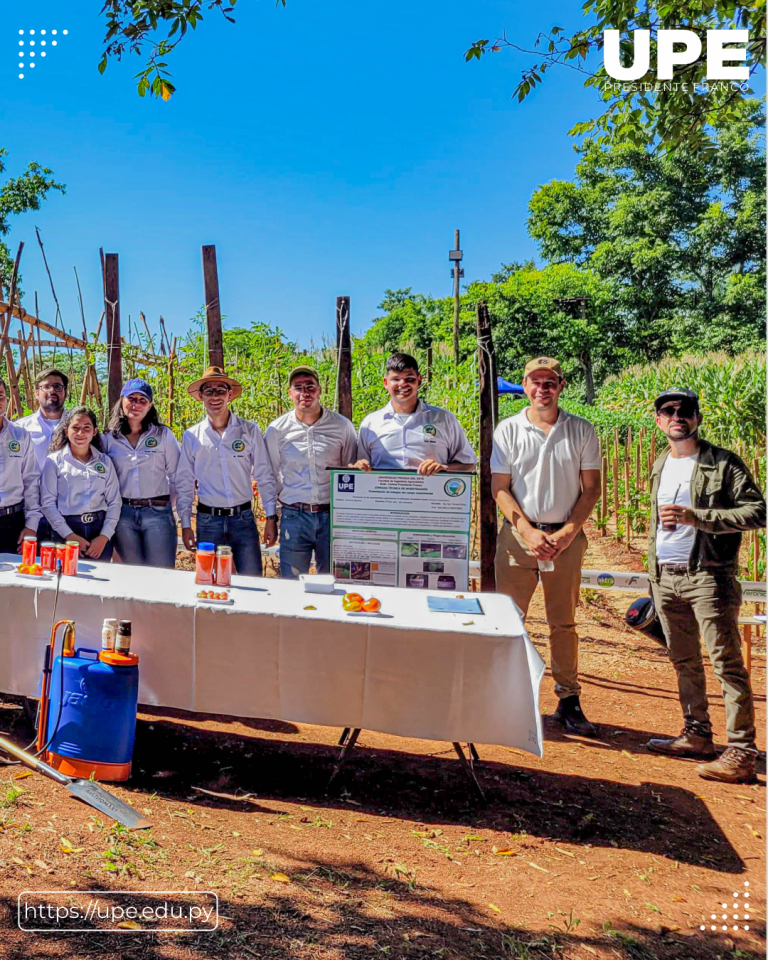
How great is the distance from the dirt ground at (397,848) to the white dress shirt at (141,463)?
3.93 feet

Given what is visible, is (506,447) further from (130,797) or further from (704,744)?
(130,797)

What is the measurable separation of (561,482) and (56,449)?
2.69 m

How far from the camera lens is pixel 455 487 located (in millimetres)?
4035

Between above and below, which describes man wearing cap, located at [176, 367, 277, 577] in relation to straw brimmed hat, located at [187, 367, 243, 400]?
below

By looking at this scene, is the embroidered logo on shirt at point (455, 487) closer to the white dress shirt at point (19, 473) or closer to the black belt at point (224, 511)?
the black belt at point (224, 511)

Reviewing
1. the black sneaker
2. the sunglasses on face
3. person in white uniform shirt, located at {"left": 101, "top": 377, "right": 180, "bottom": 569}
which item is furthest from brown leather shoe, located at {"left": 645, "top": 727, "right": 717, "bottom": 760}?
person in white uniform shirt, located at {"left": 101, "top": 377, "right": 180, "bottom": 569}

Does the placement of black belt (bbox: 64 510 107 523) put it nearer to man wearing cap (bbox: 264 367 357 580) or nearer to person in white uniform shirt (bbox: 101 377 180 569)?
person in white uniform shirt (bbox: 101 377 180 569)

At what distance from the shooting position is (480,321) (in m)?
5.44

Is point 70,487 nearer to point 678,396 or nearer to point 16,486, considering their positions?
point 16,486

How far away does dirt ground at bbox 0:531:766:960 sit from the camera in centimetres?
240

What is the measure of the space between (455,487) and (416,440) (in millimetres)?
404

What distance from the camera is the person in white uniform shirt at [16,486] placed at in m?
4.12

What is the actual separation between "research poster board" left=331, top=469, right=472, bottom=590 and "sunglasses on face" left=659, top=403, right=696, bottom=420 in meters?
0.99

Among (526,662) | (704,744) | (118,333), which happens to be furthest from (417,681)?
(118,333)
